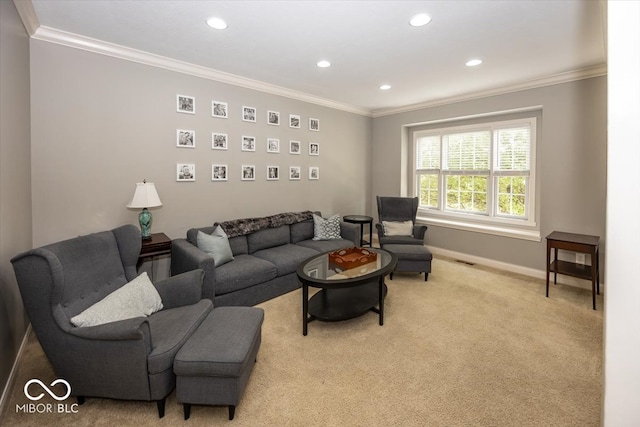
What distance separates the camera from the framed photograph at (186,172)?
362 centimetres

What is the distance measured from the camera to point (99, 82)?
303 cm

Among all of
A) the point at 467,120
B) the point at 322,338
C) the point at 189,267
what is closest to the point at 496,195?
the point at 467,120

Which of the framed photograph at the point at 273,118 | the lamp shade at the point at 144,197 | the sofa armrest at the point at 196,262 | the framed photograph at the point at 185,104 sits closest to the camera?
the sofa armrest at the point at 196,262

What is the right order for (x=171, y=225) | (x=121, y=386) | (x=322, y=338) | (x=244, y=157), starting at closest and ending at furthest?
(x=121, y=386) < (x=322, y=338) < (x=171, y=225) < (x=244, y=157)

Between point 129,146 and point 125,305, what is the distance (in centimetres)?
195

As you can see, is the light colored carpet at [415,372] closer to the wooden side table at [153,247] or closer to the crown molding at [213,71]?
Result: the wooden side table at [153,247]

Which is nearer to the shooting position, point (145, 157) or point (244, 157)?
point (145, 157)

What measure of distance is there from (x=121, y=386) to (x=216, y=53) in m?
3.14

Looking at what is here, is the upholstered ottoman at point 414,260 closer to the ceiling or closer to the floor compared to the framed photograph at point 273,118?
closer to the floor

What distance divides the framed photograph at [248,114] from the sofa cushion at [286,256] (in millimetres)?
1835

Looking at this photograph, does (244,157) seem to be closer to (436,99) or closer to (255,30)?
(255,30)

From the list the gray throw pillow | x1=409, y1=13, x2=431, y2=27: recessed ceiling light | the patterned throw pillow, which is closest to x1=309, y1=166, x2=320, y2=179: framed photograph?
the patterned throw pillow

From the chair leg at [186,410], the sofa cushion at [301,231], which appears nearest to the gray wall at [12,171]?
the chair leg at [186,410]

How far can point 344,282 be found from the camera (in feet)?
8.75
